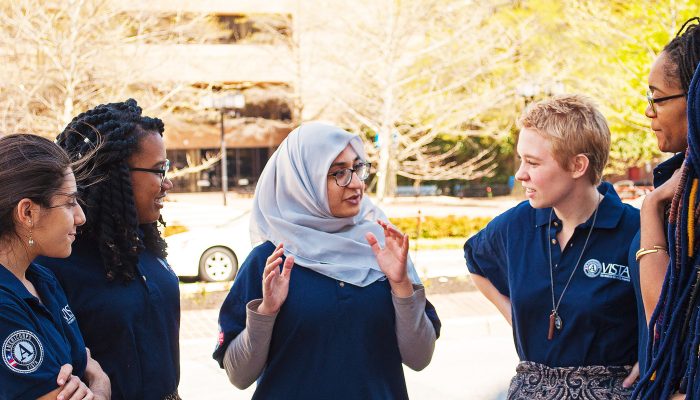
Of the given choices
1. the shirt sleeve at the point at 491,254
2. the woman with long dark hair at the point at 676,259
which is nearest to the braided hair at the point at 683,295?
the woman with long dark hair at the point at 676,259

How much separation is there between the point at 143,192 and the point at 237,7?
101 ft

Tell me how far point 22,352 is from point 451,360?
19.4 ft

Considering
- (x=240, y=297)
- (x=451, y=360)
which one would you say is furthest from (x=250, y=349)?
(x=451, y=360)

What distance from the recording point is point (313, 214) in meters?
2.90

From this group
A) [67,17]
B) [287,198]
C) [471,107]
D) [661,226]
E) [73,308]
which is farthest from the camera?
[471,107]

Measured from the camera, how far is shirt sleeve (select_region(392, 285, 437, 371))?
9.02 feet

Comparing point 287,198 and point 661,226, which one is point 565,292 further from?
point 287,198

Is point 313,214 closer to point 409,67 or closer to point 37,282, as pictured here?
point 37,282

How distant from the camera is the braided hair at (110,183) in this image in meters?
2.66

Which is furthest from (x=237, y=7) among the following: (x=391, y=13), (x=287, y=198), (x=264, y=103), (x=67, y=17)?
(x=287, y=198)

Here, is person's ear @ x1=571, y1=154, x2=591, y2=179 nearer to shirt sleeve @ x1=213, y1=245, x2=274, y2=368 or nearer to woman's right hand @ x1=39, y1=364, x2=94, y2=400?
shirt sleeve @ x1=213, y1=245, x2=274, y2=368

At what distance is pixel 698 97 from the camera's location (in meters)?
1.91

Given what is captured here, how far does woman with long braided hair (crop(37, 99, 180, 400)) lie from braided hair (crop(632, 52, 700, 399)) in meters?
1.62

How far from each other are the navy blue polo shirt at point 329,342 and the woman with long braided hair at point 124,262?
0.35 m
